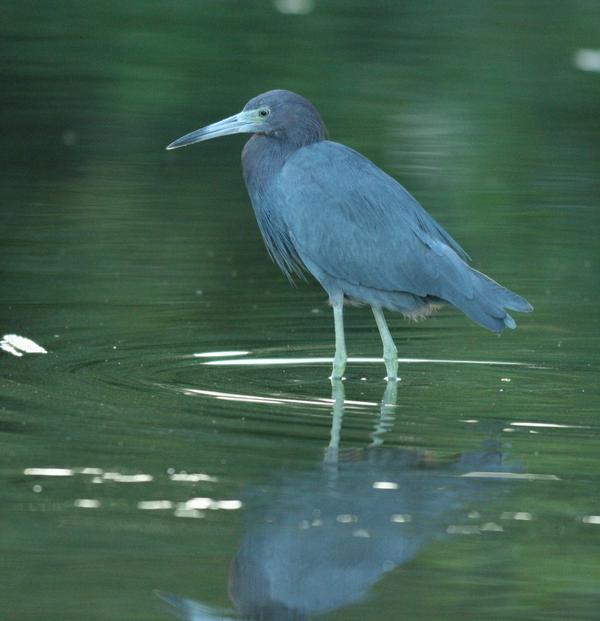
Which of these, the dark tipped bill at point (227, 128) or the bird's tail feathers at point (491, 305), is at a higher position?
the dark tipped bill at point (227, 128)

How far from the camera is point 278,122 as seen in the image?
7918 millimetres

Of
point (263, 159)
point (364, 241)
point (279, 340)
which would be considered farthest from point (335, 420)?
point (263, 159)

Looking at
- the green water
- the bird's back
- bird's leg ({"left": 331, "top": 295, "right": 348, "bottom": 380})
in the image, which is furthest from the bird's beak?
bird's leg ({"left": 331, "top": 295, "right": 348, "bottom": 380})

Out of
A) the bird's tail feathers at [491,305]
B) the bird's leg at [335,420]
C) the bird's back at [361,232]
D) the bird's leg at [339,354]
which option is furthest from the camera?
the bird's back at [361,232]

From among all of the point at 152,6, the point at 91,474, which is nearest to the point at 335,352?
the point at 91,474

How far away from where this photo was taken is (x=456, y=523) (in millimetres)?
4754

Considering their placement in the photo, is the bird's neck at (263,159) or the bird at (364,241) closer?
the bird at (364,241)

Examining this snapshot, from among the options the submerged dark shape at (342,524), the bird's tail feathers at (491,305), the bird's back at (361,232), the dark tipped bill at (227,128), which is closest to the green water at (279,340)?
the submerged dark shape at (342,524)

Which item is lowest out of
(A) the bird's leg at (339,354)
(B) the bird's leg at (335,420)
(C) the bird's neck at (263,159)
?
(B) the bird's leg at (335,420)

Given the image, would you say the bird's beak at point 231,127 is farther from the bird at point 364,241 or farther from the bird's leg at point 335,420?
the bird's leg at point 335,420

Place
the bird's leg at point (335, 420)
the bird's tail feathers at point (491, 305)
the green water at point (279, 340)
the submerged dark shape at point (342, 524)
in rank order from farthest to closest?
the bird's tail feathers at point (491, 305) < the bird's leg at point (335, 420) < the green water at point (279, 340) < the submerged dark shape at point (342, 524)

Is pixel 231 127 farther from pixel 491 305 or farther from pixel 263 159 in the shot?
pixel 491 305

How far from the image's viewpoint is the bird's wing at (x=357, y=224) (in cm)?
740

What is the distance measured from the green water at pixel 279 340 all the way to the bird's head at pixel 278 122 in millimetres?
1005
